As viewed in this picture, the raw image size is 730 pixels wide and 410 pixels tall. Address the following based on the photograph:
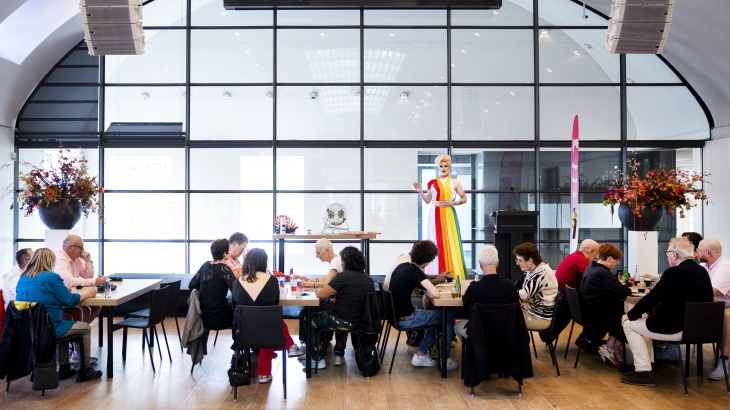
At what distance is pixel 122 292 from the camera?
464 centimetres

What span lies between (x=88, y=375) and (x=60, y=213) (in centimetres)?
338

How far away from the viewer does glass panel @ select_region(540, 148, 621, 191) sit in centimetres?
844

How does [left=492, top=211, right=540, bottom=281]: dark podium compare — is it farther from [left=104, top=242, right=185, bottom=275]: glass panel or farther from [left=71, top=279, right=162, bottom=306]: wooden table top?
[left=104, top=242, right=185, bottom=275]: glass panel

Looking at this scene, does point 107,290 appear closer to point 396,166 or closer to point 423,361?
point 423,361

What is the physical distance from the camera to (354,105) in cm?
845

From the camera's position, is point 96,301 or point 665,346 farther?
point 665,346

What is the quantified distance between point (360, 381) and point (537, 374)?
66.2 inches

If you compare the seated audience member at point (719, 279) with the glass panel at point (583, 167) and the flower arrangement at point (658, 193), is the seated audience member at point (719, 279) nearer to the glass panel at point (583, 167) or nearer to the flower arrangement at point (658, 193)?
the flower arrangement at point (658, 193)

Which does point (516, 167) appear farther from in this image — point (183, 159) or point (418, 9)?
point (183, 159)

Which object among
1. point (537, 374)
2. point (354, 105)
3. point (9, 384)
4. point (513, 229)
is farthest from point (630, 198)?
point (9, 384)

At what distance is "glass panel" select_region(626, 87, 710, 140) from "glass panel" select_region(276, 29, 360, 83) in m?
4.87

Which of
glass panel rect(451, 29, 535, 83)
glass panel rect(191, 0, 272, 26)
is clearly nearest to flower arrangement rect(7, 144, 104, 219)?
glass panel rect(191, 0, 272, 26)

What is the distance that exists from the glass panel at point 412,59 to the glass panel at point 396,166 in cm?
125

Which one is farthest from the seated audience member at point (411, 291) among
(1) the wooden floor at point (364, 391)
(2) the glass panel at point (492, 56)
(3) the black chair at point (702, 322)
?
(2) the glass panel at point (492, 56)
